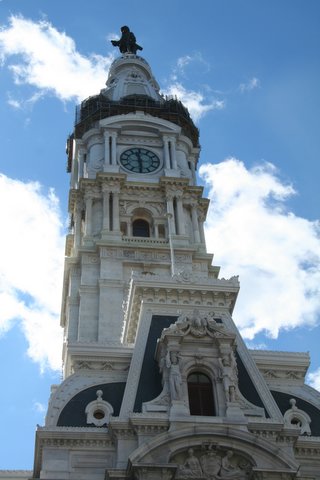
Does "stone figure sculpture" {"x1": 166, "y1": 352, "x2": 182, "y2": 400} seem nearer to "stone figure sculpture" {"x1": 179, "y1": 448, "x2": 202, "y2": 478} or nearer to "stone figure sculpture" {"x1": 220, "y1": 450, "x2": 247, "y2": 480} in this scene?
"stone figure sculpture" {"x1": 179, "y1": 448, "x2": 202, "y2": 478}

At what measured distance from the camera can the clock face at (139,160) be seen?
6875cm

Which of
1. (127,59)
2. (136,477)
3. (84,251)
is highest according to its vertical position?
(127,59)

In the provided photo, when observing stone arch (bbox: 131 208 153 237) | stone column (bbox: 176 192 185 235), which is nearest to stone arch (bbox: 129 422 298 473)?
stone column (bbox: 176 192 185 235)

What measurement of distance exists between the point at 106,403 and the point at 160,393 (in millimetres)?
2242

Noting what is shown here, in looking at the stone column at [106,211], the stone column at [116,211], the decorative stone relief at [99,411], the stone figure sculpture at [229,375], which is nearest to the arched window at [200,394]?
the stone figure sculpture at [229,375]

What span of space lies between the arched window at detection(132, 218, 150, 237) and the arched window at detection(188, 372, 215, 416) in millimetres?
31262

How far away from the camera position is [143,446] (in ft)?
97.3

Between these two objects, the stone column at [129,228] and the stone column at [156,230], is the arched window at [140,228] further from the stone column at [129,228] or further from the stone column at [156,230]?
the stone column at [156,230]

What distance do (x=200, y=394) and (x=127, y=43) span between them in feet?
228

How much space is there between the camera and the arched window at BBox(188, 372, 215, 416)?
32.7 metres

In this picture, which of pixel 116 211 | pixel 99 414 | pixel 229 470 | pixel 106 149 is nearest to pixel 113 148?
pixel 106 149

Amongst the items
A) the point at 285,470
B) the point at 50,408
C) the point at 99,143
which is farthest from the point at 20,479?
the point at 99,143

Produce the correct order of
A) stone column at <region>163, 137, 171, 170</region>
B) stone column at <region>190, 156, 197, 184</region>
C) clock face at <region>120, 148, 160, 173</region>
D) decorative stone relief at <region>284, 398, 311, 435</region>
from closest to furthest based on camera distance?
decorative stone relief at <region>284, 398, 311, 435</region> < stone column at <region>163, 137, 171, 170</region> < clock face at <region>120, 148, 160, 173</region> < stone column at <region>190, 156, 197, 184</region>

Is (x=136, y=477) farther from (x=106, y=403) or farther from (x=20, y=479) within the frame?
(x=20, y=479)
